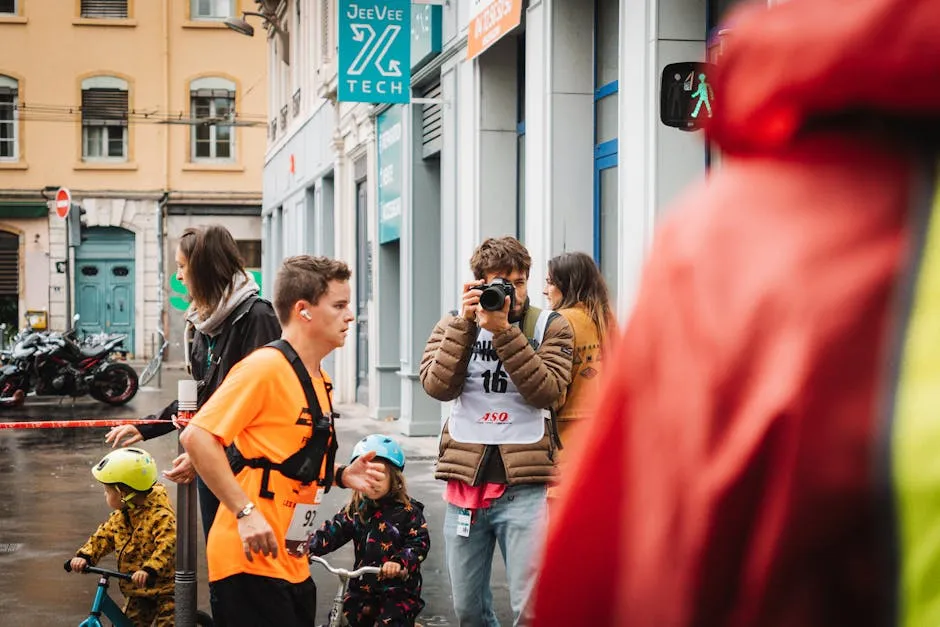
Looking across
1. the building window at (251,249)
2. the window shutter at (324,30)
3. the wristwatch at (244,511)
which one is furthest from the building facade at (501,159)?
the building window at (251,249)

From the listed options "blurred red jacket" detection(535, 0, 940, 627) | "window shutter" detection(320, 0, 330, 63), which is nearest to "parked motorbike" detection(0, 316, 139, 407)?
"window shutter" detection(320, 0, 330, 63)

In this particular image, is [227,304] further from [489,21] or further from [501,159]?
[501,159]

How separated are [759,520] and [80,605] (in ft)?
22.3

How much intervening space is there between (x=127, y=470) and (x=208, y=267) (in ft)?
4.62

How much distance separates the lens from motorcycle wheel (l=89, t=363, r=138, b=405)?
2048cm

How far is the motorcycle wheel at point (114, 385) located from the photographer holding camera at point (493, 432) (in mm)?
16362

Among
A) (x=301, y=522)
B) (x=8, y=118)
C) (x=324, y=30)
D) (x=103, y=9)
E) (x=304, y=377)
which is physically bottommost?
(x=301, y=522)

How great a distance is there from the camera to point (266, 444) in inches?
150

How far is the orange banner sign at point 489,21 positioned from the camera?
10.5 meters

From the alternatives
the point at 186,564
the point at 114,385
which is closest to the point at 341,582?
the point at 186,564

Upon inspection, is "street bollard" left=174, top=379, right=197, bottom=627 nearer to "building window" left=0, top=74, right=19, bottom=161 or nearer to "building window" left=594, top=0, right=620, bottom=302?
"building window" left=594, top=0, right=620, bottom=302

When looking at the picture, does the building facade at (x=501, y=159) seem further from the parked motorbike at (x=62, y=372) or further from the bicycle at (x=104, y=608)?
the parked motorbike at (x=62, y=372)

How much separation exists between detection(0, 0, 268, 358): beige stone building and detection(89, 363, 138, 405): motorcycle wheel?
656 inches

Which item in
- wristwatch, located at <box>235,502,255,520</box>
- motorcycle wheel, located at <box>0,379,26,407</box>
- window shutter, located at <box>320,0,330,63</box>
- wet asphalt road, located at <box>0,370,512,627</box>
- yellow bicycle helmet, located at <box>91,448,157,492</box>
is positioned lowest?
wet asphalt road, located at <box>0,370,512,627</box>
